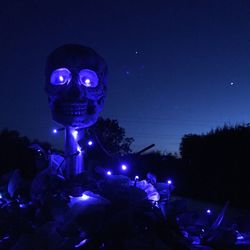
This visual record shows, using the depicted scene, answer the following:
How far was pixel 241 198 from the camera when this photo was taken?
61.3 feet

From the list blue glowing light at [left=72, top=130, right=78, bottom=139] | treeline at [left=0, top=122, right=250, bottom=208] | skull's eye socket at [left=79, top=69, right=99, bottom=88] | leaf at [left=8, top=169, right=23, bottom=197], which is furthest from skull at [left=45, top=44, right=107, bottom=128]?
treeline at [left=0, top=122, right=250, bottom=208]

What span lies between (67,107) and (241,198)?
12.3m

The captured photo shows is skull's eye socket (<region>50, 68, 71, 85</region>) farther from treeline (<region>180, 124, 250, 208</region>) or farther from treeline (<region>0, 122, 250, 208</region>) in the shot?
treeline (<region>180, 124, 250, 208</region>)

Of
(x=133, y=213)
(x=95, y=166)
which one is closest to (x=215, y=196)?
(x=95, y=166)

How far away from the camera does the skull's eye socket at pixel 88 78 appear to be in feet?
31.1

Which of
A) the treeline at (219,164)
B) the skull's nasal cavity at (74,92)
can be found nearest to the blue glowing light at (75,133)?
the skull's nasal cavity at (74,92)

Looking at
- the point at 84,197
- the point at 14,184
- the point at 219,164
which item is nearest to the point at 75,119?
the point at 84,197

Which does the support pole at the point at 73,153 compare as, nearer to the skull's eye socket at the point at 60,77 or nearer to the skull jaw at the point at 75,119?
the skull jaw at the point at 75,119

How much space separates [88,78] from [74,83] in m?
0.41

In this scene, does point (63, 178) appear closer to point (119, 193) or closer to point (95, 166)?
point (95, 166)

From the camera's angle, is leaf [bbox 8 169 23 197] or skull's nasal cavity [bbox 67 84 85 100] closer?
skull's nasal cavity [bbox 67 84 85 100]

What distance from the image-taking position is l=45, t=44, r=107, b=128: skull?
937cm

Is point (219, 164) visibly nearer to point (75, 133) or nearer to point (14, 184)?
point (75, 133)

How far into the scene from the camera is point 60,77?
9.54m
